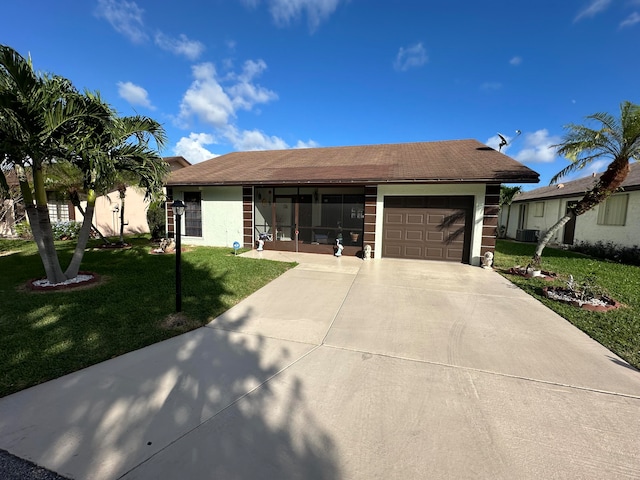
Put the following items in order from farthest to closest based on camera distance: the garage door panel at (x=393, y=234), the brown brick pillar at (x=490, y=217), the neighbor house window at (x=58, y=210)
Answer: the neighbor house window at (x=58, y=210) → the garage door panel at (x=393, y=234) → the brown brick pillar at (x=490, y=217)

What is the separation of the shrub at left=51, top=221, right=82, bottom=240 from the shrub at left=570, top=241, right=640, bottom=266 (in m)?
23.6

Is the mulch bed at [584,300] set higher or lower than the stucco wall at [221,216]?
lower

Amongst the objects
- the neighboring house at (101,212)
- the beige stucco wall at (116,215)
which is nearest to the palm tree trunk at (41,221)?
the neighboring house at (101,212)

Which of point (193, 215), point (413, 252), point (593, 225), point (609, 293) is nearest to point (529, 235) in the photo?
point (593, 225)

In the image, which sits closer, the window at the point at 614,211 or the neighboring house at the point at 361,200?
the neighboring house at the point at 361,200

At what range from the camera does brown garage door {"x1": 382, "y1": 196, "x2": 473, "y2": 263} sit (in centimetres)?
925

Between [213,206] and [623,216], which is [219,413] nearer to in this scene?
[213,206]

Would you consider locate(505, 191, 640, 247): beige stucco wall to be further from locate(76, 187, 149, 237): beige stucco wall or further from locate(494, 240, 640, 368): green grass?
locate(76, 187, 149, 237): beige stucco wall

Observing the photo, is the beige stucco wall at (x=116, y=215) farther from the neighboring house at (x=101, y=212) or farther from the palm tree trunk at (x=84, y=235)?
the palm tree trunk at (x=84, y=235)

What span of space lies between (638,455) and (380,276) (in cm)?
541

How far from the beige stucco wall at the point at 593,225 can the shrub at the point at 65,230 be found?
24147 millimetres

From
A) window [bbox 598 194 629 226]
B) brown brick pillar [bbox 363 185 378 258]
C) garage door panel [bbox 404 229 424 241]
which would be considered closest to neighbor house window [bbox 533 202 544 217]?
window [bbox 598 194 629 226]

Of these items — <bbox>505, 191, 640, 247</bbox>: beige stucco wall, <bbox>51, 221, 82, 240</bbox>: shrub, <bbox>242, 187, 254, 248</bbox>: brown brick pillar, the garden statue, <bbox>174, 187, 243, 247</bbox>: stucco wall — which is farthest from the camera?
<bbox>51, 221, 82, 240</bbox>: shrub

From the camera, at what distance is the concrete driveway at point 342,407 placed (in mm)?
1979
